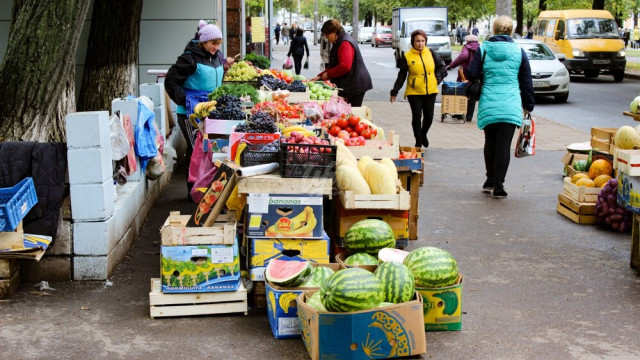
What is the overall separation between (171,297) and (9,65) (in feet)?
9.04

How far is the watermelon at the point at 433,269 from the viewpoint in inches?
218

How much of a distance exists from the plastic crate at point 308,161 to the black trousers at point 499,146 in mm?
4028

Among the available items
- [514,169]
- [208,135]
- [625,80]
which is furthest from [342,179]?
[625,80]

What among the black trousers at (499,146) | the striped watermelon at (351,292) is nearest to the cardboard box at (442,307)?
the striped watermelon at (351,292)

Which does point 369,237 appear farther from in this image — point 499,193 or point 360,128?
point 499,193

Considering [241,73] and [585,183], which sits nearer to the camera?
[585,183]

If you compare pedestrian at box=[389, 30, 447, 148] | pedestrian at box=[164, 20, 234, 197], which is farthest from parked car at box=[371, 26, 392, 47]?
pedestrian at box=[164, 20, 234, 197]

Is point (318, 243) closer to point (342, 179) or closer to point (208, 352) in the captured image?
point (342, 179)

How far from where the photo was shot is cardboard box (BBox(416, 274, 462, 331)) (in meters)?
5.52

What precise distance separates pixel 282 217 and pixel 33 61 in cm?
273

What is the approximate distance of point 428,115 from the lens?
13.2m

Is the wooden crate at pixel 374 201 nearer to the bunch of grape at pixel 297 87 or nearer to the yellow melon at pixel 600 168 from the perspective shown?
the yellow melon at pixel 600 168

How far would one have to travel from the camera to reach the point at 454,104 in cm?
1775

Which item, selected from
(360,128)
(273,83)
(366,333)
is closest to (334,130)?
(360,128)
